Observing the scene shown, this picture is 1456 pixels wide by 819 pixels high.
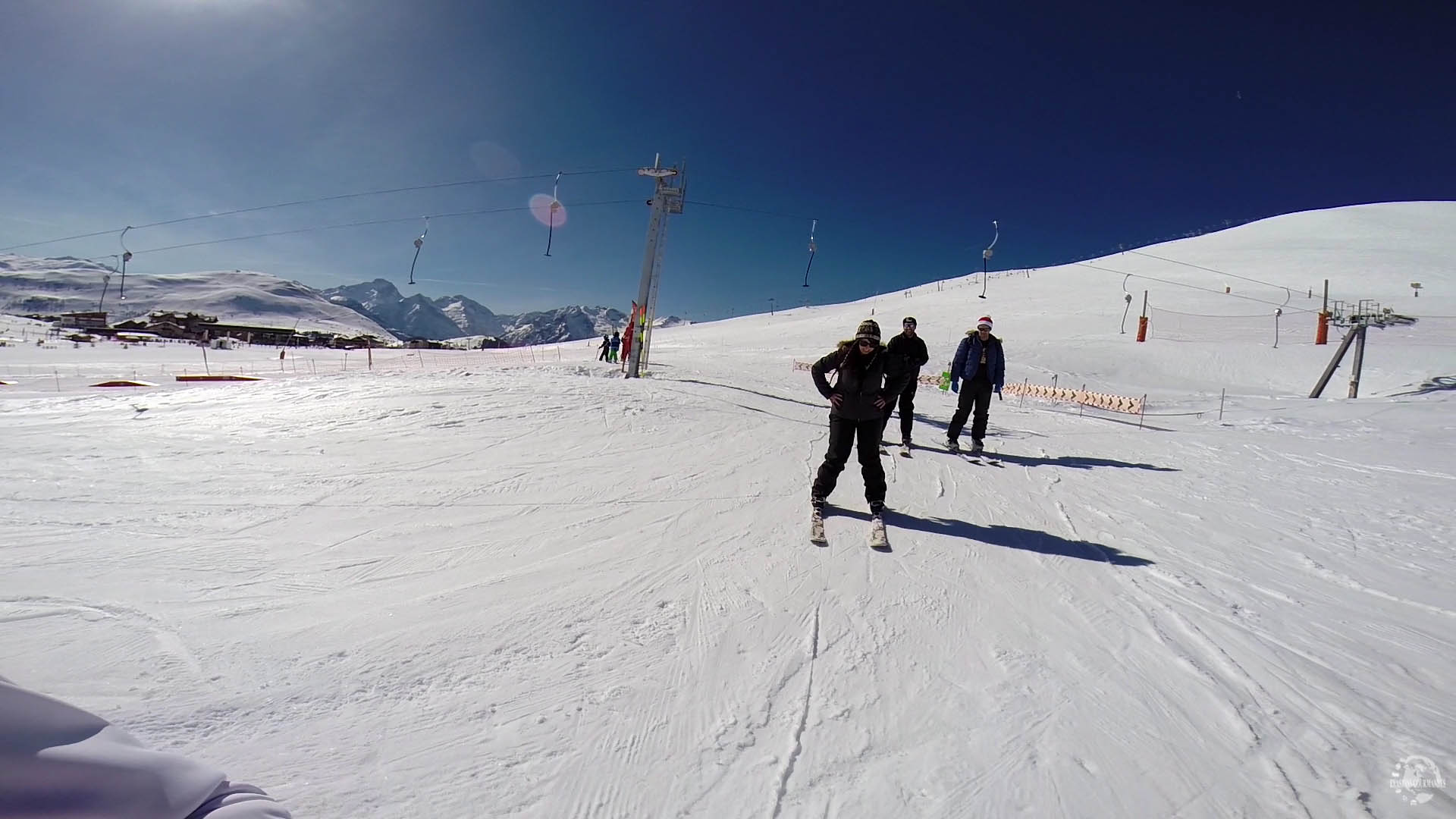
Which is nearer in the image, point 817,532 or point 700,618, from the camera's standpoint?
point 700,618

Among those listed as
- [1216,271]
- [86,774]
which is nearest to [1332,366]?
[86,774]

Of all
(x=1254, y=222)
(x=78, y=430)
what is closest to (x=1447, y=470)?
(x=78, y=430)

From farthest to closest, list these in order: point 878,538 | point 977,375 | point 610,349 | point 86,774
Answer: point 610,349 → point 977,375 → point 878,538 → point 86,774

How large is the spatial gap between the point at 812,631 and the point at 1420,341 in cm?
4407

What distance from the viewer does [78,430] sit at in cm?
631

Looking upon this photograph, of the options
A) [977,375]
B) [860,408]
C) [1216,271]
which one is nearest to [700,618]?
[860,408]

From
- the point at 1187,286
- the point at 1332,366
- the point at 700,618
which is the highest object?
the point at 1187,286

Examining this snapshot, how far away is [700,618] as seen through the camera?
3.05m

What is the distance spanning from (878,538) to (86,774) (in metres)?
3.99

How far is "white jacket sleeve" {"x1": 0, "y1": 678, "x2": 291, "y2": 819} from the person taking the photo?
939 millimetres

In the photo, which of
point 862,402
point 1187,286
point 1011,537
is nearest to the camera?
point 862,402

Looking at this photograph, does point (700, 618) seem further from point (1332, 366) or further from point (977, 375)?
point (1332, 366)

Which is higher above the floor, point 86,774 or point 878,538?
point 86,774

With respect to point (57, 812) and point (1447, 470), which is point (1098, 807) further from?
point (1447, 470)
